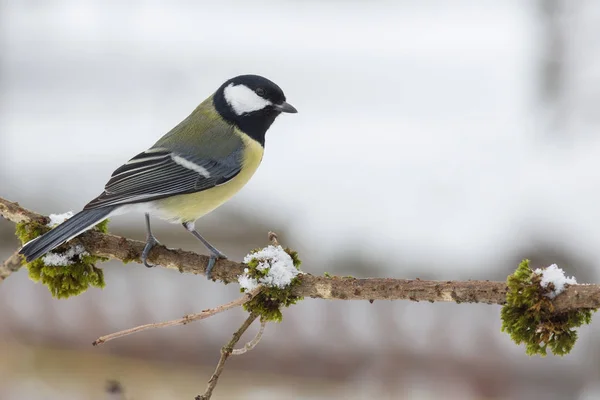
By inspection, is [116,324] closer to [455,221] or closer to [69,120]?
[455,221]

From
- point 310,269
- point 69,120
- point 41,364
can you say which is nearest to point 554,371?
point 310,269

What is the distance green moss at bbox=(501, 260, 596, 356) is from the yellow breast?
76cm

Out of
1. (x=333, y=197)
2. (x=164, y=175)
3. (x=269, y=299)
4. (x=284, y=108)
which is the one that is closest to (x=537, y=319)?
(x=269, y=299)

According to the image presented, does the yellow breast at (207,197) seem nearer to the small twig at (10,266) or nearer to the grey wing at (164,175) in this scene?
the grey wing at (164,175)

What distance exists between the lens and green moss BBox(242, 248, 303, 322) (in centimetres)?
120

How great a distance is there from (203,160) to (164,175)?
0.34 ft

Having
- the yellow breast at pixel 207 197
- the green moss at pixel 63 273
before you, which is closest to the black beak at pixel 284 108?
the yellow breast at pixel 207 197

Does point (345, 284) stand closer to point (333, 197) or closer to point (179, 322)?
point (179, 322)

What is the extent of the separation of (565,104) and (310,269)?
2.30 m

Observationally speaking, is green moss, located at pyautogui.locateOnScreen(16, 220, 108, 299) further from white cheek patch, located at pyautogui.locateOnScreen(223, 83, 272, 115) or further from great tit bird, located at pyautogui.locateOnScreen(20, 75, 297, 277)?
white cheek patch, located at pyautogui.locateOnScreen(223, 83, 272, 115)

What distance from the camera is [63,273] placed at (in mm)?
1354

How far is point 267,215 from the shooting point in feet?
11.2

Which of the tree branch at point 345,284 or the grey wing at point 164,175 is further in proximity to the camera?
the grey wing at point 164,175

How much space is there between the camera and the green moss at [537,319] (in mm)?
1033
